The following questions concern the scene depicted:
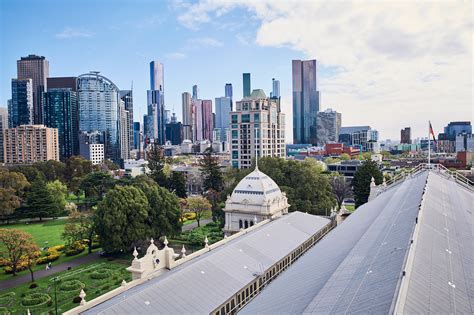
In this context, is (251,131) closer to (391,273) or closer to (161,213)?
(161,213)

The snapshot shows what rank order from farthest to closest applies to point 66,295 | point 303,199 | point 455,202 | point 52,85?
point 52,85
point 303,199
point 66,295
point 455,202

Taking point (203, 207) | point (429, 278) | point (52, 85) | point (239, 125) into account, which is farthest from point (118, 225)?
point (52, 85)

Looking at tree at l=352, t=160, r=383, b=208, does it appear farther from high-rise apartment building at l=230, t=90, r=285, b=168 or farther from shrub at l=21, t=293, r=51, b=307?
shrub at l=21, t=293, r=51, b=307

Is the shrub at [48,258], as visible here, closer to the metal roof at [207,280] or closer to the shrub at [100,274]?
the shrub at [100,274]

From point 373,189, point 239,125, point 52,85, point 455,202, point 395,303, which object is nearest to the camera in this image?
point 395,303

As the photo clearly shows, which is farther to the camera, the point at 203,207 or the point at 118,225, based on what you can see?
the point at 203,207

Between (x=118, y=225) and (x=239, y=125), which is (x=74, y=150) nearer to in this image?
(x=239, y=125)

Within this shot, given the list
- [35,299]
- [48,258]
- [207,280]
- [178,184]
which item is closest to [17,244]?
[35,299]
